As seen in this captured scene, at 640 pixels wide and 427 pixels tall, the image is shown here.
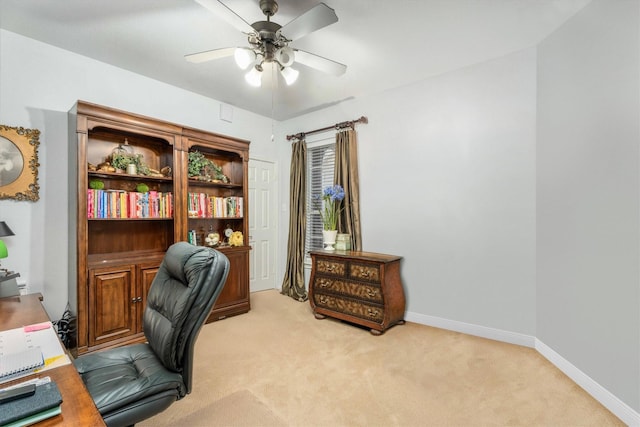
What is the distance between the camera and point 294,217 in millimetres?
4391

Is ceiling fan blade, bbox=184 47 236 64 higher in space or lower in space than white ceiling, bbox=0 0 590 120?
lower

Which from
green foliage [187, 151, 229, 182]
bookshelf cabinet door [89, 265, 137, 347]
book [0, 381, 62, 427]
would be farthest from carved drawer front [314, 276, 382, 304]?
book [0, 381, 62, 427]

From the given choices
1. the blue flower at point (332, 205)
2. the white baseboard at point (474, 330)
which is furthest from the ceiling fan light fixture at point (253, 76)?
the white baseboard at point (474, 330)

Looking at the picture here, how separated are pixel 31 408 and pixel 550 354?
10.4 feet

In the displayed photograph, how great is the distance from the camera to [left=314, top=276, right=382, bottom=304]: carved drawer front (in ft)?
9.90

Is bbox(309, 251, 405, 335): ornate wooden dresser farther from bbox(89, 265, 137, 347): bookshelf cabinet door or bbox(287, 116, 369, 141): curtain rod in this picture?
bbox(89, 265, 137, 347): bookshelf cabinet door

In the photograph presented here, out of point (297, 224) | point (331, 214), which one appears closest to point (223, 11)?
point (331, 214)

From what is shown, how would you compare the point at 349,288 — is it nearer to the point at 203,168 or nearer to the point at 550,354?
the point at 550,354

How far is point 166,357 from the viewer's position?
1368mm

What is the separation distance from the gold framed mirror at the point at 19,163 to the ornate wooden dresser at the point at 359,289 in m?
2.63

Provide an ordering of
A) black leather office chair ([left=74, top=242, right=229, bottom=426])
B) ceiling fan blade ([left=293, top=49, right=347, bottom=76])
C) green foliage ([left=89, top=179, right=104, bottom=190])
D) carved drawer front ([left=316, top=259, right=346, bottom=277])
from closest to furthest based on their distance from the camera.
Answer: black leather office chair ([left=74, top=242, right=229, bottom=426]), ceiling fan blade ([left=293, top=49, right=347, bottom=76]), green foliage ([left=89, top=179, right=104, bottom=190]), carved drawer front ([left=316, top=259, right=346, bottom=277])

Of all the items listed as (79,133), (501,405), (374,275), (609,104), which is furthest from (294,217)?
(609,104)

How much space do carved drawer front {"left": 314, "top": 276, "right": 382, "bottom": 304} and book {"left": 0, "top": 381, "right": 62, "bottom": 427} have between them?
2564 mm

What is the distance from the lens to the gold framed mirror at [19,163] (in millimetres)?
2438
